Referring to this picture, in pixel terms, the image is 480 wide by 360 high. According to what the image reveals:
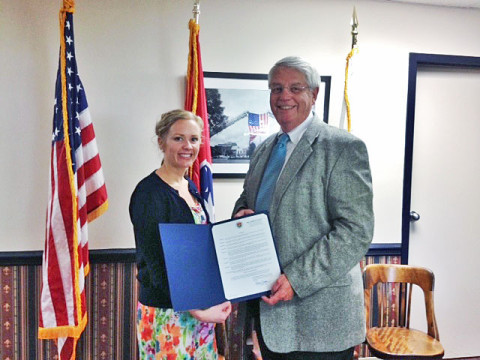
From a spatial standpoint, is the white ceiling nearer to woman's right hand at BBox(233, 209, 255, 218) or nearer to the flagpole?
the flagpole

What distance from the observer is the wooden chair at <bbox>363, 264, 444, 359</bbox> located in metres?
1.99

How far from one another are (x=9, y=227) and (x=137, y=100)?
0.93 meters

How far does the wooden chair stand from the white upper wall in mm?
344

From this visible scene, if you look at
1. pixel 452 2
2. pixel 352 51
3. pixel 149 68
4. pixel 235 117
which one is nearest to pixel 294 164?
pixel 235 117

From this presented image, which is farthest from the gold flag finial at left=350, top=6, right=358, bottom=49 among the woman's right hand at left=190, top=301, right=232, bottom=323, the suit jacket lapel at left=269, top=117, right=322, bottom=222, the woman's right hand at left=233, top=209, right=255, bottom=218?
the woman's right hand at left=190, top=301, right=232, bottom=323

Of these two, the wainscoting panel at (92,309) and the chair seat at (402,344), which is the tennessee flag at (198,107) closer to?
the wainscoting panel at (92,309)

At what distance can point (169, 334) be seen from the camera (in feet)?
4.97

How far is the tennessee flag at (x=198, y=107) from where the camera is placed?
210 centimetres

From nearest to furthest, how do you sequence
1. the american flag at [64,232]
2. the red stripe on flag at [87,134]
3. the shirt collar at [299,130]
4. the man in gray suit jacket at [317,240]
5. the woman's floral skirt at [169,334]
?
1. the man in gray suit jacket at [317,240]
2. the shirt collar at [299,130]
3. the woman's floral skirt at [169,334]
4. the american flag at [64,232]
5. the red stripe on flag at [87,134]

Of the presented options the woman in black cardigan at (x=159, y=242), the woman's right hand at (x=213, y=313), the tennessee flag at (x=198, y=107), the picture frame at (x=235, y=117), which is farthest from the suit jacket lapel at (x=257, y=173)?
the picture frame at (x=235, y=117)

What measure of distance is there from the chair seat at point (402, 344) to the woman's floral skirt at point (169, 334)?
3.17 feet

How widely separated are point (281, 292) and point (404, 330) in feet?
4.61

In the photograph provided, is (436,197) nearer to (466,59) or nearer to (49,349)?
(466,59)

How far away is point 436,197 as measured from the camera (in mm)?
2705
